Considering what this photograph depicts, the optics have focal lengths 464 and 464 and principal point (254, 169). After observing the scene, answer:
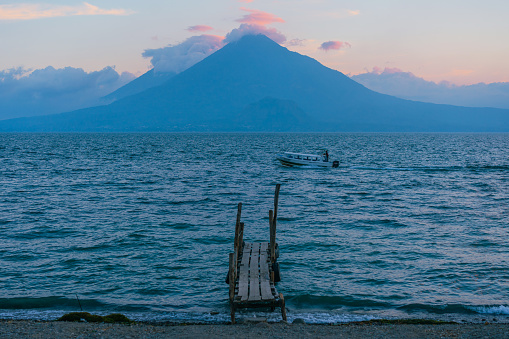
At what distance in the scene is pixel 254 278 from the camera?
1722 centimetres

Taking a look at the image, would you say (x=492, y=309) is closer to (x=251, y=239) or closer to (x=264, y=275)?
(x=264, y=275)

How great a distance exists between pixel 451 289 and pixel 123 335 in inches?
521

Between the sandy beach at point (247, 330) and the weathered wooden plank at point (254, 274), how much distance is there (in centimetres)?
105

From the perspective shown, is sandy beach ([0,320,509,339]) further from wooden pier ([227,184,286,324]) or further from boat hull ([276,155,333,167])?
boat hull ([276,155,333,167])

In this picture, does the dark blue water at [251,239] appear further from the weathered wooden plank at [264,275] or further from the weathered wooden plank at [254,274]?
the weathered wooden plank at [254,274]

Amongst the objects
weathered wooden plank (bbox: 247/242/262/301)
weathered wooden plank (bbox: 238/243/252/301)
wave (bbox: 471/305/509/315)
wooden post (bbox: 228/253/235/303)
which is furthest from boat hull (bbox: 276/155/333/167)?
wooden post (bbox: 228/253/235/303)

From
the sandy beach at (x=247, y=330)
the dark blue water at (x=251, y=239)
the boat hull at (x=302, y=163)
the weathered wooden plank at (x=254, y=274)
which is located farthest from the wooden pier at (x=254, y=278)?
the boat hull at (x=302, y=163)

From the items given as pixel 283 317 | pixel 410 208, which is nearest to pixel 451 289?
pixel 283 317

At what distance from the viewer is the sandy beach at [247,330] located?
1341 centimetres

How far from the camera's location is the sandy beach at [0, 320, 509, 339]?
13.4 meters

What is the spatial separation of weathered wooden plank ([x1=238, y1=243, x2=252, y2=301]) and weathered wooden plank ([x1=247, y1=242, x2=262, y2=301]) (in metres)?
0.13

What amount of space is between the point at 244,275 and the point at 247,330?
12.0 feet

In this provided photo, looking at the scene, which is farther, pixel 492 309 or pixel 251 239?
pixel 251 239

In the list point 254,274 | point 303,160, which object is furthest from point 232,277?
point 303,160
